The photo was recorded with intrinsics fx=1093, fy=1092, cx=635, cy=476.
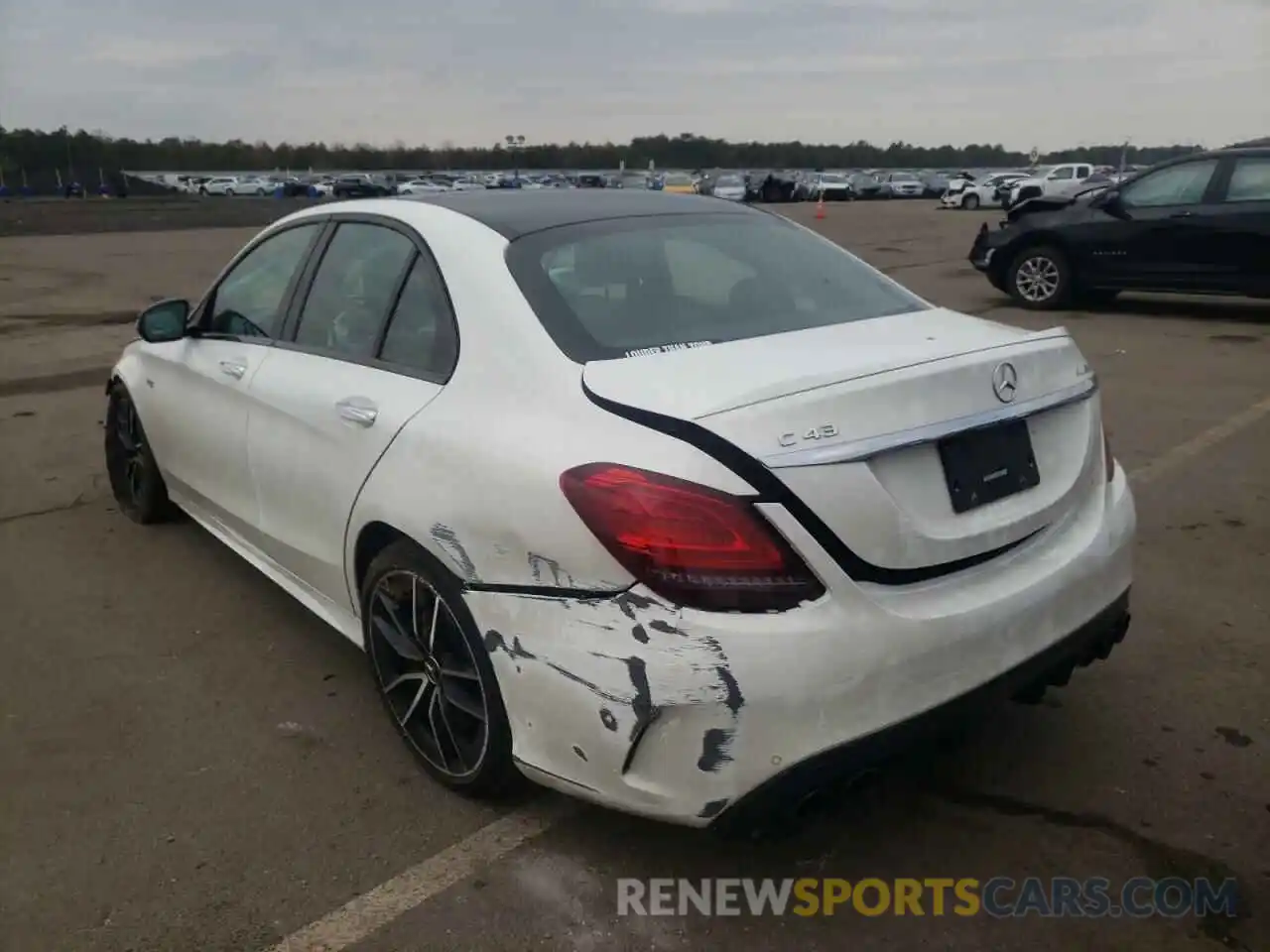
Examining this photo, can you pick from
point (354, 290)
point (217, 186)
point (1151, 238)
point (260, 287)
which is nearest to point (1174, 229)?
point (1151, 238)

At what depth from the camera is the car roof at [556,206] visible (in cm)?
320

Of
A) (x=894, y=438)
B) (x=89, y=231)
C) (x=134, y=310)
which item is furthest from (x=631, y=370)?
(x=89, y=231)

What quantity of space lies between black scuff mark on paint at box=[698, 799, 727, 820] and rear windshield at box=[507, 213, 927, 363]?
1047 millimetres

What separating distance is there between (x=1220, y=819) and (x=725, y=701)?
1.49m

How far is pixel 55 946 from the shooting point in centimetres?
242

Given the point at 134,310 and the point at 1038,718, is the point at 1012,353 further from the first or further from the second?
the point at 134,310

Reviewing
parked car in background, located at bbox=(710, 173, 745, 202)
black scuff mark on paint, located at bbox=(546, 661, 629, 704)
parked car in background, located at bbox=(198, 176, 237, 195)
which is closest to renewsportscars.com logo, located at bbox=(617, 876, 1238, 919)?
black scuff mark on paint, located at bbox=(546, 661, 629, 704)

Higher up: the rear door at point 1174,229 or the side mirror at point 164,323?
the side mirror at point 164,323

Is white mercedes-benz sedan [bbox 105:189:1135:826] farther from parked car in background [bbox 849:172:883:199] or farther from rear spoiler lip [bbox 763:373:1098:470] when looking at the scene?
parked car in background [bbox 849:172:883:199]

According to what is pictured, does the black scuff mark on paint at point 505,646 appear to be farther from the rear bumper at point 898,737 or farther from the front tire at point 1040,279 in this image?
the front tire at point 1040,279

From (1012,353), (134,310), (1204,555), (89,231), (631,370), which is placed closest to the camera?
(631,370)

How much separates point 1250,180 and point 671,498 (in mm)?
10198

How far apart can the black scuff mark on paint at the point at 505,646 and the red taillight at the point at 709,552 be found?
1.24ft

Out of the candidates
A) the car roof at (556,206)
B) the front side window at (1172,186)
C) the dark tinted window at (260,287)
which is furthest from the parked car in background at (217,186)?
the car roof at (556,206)
